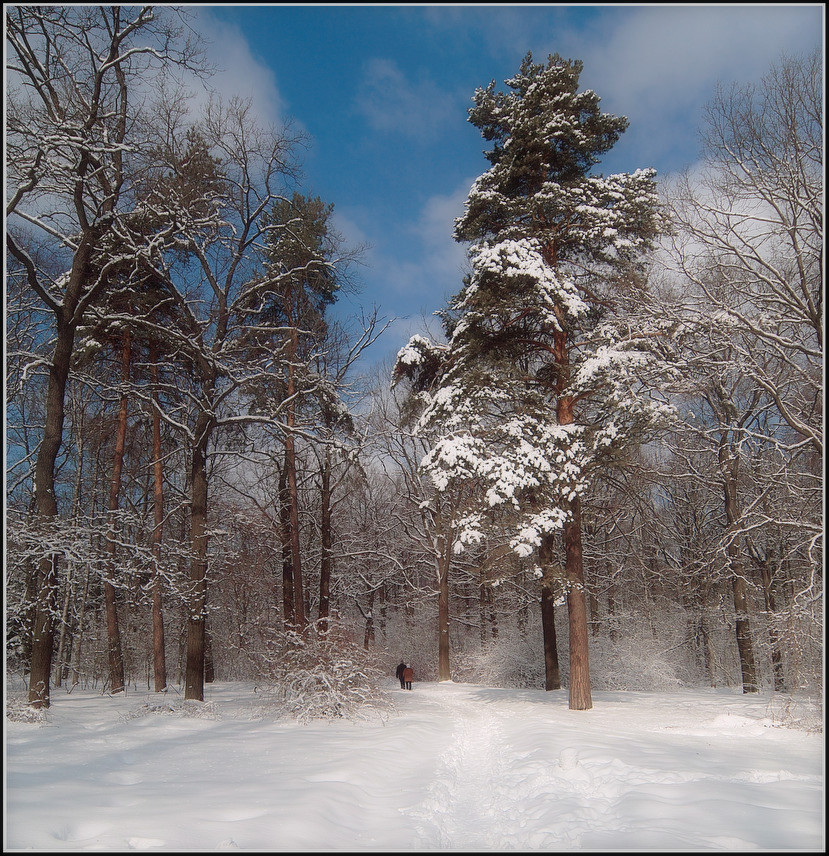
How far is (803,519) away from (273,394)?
13436 millimetres

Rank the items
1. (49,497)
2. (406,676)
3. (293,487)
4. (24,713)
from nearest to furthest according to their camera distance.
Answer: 1. (24,713)
2. (49,497)
3. (293,487)
4. (406,676)

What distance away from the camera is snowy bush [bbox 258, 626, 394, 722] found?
11.2 m

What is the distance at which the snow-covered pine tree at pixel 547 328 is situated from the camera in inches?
444

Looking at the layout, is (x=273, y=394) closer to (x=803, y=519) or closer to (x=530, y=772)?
(x=530, y=772)

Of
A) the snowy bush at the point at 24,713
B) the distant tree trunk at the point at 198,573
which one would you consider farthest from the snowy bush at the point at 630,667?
the snowy bush at the point at 24,713

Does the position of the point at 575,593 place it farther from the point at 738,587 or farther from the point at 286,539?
the point at 286,539

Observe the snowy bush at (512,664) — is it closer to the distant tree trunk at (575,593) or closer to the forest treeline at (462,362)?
the forest treeline at (462,362)

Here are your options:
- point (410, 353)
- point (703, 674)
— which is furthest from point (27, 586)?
point (703, 674)

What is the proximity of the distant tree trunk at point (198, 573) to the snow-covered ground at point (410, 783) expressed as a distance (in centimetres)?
146

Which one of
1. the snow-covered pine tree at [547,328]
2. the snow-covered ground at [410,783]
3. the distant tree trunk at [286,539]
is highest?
the snow-covered pine tree at [547,328]

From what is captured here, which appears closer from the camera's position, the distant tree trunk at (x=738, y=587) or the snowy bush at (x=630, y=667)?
the distant tree trunk at (x=738, y=587)

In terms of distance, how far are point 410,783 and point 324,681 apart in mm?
5026

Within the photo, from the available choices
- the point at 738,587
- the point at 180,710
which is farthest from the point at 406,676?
the point at 738,587

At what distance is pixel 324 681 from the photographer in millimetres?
11266
